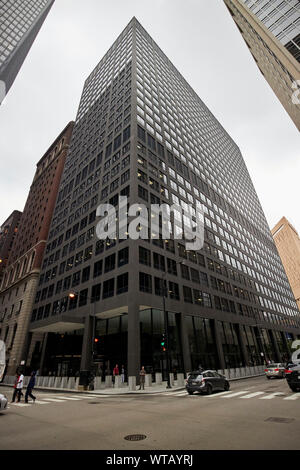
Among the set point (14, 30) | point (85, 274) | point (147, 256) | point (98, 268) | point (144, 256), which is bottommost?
point (144, 256)

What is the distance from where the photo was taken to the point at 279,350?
59.0 meters

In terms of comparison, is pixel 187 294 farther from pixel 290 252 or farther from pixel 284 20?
pixel 290 252

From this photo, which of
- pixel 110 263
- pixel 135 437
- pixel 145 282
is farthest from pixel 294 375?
pixel 110 263

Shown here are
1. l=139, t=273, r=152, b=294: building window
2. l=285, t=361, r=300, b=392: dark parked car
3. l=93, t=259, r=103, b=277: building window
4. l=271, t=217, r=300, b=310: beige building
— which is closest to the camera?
l=285, t=361, r=300, b=392: dark parked car

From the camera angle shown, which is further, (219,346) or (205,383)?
(219,346)

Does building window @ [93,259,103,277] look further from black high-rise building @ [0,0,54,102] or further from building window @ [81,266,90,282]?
black high-rise building @ [0,0,54,102]

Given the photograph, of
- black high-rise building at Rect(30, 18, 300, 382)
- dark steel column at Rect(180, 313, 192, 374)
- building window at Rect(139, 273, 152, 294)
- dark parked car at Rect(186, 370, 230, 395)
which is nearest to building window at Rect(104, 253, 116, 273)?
black high-rise building at Rect(30, 18, 300, 382)

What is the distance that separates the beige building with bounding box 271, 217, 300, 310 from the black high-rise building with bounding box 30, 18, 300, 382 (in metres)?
98.5

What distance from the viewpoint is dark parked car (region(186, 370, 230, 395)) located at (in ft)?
52.4

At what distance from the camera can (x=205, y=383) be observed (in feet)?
52.4

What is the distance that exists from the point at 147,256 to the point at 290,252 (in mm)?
168146

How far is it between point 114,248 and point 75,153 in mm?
39210
